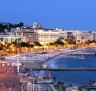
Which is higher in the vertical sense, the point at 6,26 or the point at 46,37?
the point at 6,26

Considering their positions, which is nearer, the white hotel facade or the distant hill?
the distant hill

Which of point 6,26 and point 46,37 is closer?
point 6,26

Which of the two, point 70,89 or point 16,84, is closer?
point 16,84

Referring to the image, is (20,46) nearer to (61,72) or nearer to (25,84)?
(61,72)

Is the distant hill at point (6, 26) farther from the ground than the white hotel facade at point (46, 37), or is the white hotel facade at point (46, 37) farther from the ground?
the distant hill at point (6, 26)

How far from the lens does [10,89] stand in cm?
2461

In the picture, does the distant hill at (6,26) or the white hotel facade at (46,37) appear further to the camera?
the white hotel facade at (46,37)

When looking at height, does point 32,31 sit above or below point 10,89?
above

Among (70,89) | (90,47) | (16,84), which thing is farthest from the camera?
(90,47)

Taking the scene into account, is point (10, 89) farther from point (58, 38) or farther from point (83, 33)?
point (83, 33)

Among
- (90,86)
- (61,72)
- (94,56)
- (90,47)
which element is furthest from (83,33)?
(90,86)

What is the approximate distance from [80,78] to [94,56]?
48.4 meters

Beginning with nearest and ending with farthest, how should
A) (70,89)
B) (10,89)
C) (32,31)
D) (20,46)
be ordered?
(10,89)
(70,89)
(20,46)
(32,31)

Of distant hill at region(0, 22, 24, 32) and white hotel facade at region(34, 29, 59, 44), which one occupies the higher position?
distant hill at region(0, 22, 24, 32)
